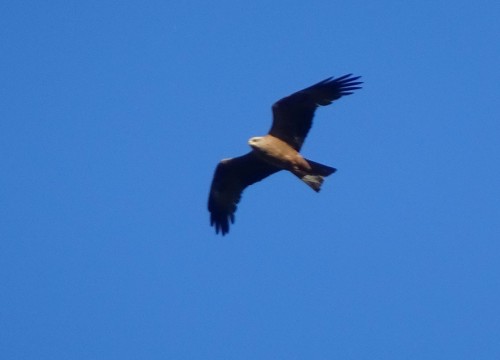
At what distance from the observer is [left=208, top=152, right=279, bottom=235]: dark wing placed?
1622cm

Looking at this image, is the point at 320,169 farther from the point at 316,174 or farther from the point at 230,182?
the point at 230,182

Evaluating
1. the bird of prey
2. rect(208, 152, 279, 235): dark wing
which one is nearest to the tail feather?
the bird of prey

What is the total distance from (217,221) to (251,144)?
5.82 feet

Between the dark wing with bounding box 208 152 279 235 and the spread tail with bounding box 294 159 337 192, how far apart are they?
3.34 feet

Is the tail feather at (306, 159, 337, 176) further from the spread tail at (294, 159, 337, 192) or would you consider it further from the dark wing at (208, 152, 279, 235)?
the dark wing at (208, 152, 279, 235)

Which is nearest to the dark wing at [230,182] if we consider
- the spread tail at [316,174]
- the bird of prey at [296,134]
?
the bird of prey at [296,134]

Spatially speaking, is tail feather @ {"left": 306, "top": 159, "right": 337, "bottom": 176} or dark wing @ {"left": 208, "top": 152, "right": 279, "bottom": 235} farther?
dark wing @ {"left": 208, "top": 152, "right": 279, "bottom": 235}

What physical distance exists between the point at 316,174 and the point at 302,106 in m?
0.95

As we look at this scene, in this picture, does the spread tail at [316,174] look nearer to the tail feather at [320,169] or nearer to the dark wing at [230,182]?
the tail feather at [320,169]

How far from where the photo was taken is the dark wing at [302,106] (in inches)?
602

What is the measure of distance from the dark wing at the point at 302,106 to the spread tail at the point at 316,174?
17.9 inches

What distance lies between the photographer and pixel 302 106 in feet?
50.4

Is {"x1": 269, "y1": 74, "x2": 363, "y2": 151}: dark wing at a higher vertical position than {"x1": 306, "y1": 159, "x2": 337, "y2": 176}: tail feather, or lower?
higher

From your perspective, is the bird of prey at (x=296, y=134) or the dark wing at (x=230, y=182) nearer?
the bird of prey at (x=296, y=134)
